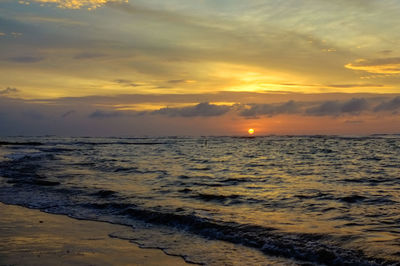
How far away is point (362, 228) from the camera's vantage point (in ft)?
36.4

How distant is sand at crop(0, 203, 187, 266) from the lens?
812 cm

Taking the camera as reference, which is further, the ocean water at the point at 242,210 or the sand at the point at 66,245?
the ocean water at the point at 242,210

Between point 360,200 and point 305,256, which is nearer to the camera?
point 305,256

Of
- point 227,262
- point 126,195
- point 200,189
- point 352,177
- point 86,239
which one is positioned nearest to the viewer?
point 227,262

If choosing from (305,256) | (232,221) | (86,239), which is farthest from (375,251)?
(86,239)

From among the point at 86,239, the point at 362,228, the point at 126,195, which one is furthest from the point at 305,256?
the point at 126,195

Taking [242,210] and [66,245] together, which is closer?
[66,245]

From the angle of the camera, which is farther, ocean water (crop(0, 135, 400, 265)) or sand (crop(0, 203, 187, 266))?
ocean water (crop(0, 135, 400, 265))

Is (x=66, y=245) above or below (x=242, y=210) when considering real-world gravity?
above

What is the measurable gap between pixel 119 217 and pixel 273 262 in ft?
21.9

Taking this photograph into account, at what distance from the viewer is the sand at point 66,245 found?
8.12 meters

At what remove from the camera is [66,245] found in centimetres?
925

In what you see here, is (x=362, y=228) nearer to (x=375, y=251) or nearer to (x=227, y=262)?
(x=375, y=251)

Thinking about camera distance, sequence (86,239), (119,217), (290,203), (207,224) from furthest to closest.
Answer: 1. (290,203)
2. (119,217)
3. (207,224)
4. (86,239)
